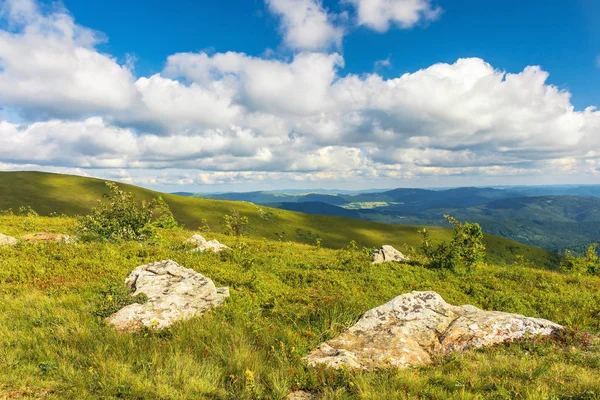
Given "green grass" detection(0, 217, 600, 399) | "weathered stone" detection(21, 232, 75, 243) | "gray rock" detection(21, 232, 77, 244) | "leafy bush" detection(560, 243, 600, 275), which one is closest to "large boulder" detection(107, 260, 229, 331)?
"green grass" detection(0, 217, 600, 399)

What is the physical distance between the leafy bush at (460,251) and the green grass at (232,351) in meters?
6.70

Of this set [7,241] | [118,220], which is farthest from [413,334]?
[7,241]

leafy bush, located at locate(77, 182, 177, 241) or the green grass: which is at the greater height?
leafy bush, located at locate(77, 182, 177, 241)

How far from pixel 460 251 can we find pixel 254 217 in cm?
14490

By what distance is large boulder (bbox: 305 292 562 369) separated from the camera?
7.78 meters

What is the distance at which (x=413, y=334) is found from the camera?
908cm

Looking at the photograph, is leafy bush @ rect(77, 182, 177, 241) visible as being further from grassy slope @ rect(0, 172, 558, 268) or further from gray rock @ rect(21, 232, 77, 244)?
grassy slope @ rect(0, 172, 558, 268)

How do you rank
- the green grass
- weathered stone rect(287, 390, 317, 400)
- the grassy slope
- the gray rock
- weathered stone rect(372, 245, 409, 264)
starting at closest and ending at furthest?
1. the green grass
2. weathered stone rect(287, 390, 317, 400)
3. the gray rock
4. weathered stone rect(372, 245, 409, 264)
5. the grassy slope

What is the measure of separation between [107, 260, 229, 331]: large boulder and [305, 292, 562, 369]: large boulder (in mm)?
5140

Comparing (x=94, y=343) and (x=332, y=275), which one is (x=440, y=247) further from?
(x=94, y=343)

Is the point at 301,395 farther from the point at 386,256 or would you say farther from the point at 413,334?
the point at 386,256

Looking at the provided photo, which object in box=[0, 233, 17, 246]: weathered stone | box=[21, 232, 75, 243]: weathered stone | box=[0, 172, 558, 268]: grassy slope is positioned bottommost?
box=[0, 172, 558, 268]: grassy slope

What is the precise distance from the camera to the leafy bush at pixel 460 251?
22234 mm

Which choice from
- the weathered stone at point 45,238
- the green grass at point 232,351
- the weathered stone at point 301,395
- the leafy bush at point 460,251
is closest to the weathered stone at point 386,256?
the leafy bush at point 460,251
